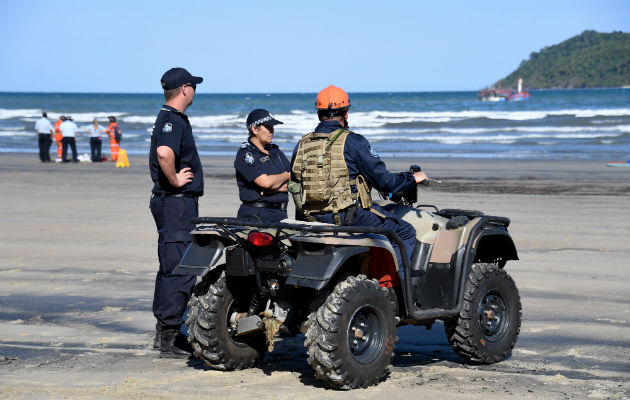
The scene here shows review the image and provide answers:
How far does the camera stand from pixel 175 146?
20.5ft

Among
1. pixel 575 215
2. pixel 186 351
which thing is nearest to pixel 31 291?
pixel 186 351

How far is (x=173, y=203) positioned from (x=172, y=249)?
312mm

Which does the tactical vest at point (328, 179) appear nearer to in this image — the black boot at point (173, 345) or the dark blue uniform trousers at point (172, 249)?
the dark blue uniform trousers at point (172, 249)

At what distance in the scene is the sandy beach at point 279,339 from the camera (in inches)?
211

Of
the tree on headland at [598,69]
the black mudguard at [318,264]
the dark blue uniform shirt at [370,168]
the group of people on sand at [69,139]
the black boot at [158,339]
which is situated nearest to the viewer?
the black mudguard at [318,264]

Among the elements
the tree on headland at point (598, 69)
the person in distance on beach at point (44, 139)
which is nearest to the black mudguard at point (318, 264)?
the person in distance on beach at point (44, 139)

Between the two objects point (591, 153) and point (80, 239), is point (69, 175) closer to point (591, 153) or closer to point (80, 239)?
point (80, 239)

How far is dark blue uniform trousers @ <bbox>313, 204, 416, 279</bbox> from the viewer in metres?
5.43

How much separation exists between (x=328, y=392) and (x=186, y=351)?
1.39 meters

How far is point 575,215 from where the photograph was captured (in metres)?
14.4

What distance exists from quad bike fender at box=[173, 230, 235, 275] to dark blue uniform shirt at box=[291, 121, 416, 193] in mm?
854

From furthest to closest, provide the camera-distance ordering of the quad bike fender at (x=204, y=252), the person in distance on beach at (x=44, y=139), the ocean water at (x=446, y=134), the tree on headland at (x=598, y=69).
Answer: the tree on headland at (x=598, y=69), the ocean water at (x=446, y=134), the person in distance on beach at (x=44, y=139), the quad bike fender at (x=204, y=252)

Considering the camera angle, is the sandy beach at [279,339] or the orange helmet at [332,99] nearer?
the sandy beach at [279,339]

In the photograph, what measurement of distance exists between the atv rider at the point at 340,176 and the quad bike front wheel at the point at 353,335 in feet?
1.17
